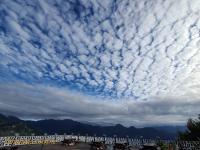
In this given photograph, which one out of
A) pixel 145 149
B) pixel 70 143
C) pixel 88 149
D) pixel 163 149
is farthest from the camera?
pixel 70 143

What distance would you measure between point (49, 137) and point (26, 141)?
6374 mm

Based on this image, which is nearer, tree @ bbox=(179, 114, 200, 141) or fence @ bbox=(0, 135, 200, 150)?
fence @ bbox=(0, 135, 200, 150)

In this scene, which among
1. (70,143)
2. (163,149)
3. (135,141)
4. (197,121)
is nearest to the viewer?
(163,149)

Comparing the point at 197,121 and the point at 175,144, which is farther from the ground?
the point at 197,121

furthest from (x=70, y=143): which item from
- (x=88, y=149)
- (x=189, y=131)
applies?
(x=189, y=131)

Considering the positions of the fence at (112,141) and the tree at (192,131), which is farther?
the tree at (192,131)

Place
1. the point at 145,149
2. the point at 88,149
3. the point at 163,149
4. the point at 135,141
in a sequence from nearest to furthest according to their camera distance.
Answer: the point at 145,149 < the point at 163,149 < the point at 88,149 < the point at 135,141

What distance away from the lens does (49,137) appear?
60406 mm

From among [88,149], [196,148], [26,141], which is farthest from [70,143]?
[196,148]

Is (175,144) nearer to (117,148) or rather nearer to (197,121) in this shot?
(117,148)

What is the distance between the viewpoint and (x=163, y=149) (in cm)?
3481

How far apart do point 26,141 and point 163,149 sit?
33.8 meters

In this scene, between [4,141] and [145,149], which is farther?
[4,141]

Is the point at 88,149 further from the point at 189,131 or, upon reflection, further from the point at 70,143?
the point at 189,131
